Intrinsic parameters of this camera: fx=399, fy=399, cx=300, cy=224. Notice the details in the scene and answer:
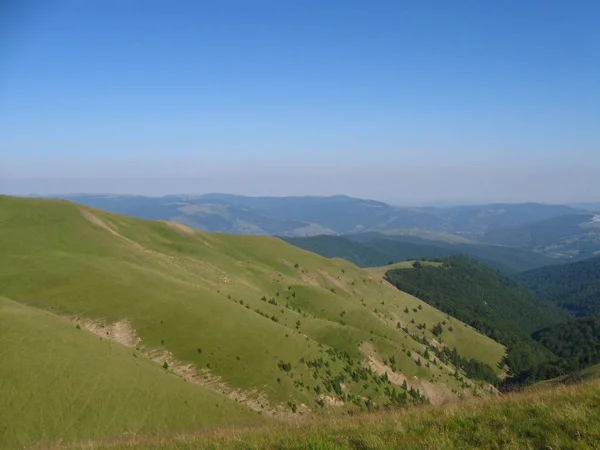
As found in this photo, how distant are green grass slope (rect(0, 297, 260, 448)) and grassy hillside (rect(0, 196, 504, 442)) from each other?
4.19ft

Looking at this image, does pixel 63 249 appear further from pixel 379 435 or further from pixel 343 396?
pixel 379 435

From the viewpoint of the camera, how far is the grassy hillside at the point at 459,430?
9992mm

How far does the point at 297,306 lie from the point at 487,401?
295ft

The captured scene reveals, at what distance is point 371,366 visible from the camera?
76.0 metres

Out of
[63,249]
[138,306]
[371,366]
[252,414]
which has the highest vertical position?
[63,249]

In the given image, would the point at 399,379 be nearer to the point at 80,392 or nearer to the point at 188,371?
the point at 188,371

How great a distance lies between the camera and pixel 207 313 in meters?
61.7

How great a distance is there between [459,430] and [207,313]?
54625mm

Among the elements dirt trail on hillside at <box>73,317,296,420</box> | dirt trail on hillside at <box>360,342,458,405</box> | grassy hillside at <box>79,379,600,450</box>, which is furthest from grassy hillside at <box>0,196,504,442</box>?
grassy hillside at <box>79,379,600,450</box>

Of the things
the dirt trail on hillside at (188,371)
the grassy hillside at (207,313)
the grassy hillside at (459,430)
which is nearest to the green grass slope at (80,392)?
the grassy hillside at (207,313)

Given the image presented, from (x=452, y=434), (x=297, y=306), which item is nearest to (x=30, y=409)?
(x=452, y=434)

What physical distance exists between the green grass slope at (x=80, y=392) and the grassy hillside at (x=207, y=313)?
1.28 metres

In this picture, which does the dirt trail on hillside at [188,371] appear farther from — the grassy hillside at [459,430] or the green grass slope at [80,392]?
the grassy hillside at [459,430]

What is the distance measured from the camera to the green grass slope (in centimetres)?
2923
